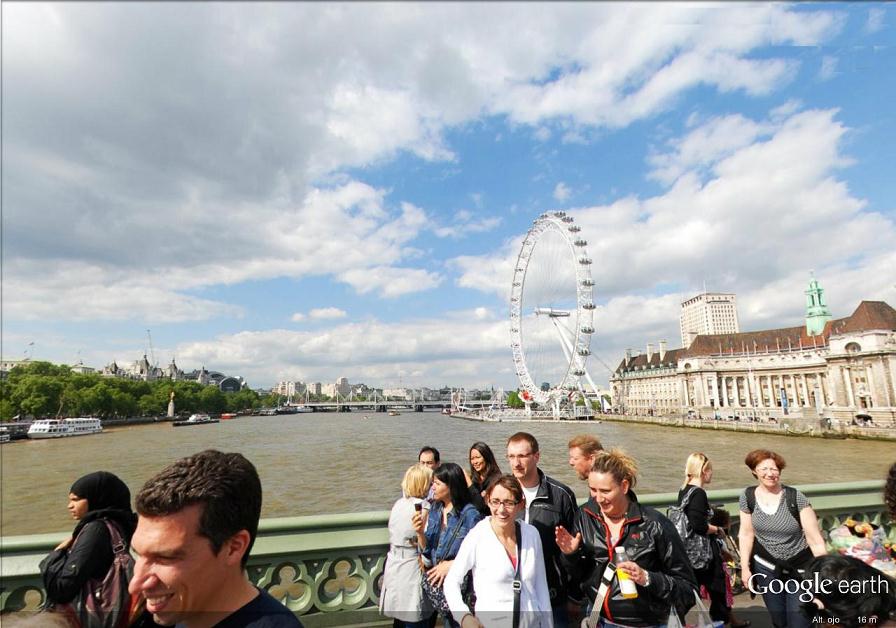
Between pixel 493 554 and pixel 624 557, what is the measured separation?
586 mm

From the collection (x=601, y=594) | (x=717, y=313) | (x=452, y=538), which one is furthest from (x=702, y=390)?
(x=601, y=594)

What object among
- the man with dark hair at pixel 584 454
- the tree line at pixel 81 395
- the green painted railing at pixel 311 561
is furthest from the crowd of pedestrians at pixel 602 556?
the tree line at pixel 81 395

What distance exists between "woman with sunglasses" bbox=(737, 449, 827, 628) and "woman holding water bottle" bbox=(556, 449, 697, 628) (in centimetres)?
103

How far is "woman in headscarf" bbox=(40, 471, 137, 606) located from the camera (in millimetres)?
1848

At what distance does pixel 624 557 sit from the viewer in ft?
7.17

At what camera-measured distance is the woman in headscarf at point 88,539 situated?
6.06 ft

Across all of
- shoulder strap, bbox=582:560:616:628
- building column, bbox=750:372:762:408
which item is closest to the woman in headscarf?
shoulder strap, bbox=582:560:616:628

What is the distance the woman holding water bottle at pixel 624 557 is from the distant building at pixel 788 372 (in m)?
51.4

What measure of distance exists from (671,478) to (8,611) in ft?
62.5

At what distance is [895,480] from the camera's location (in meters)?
2.12

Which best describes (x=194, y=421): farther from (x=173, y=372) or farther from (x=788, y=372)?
(x=788, y=372)

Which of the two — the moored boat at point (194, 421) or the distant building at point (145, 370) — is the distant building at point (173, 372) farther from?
the moored boat at point (194, 421)

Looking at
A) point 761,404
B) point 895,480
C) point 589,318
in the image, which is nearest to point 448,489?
point 895,480

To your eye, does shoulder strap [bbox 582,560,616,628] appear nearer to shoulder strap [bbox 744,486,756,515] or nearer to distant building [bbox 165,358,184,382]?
shoulder strap [bbox 744,486,756,515]
